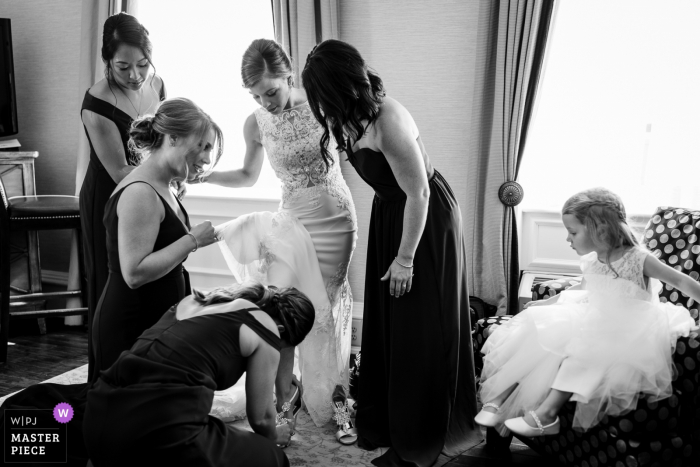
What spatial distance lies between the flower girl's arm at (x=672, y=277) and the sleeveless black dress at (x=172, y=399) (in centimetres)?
140

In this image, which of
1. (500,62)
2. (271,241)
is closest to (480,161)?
(500,62)

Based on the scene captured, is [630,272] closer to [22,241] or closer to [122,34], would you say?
[122,34]

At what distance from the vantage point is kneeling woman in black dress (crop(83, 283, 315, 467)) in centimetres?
161

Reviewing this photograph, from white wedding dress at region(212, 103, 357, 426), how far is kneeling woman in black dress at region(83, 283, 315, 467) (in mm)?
773

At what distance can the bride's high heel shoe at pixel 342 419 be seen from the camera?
9.03 feet

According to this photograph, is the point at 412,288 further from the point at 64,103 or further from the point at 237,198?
the point at 64,103

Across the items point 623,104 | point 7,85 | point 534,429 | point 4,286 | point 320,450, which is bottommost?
point 320,450

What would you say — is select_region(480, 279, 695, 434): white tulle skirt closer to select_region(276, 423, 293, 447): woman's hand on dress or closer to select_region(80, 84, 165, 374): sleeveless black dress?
select_region(276, 423, 293, 447): woman's hand on dress

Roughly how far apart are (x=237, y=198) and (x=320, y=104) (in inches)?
85.3

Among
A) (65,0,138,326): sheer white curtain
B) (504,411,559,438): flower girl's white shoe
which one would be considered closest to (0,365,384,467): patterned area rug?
(504,411,559,438): flower girl's white shoe

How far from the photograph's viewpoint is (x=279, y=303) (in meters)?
1.91

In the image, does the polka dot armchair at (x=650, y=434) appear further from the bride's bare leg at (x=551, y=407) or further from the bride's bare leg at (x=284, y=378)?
the bride's bare leg at (x=284, y=378)

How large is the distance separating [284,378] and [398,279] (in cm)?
61

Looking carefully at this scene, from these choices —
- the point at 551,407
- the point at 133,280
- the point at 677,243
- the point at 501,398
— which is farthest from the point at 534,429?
the point at 133,280
